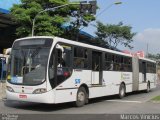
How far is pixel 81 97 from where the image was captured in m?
17.9

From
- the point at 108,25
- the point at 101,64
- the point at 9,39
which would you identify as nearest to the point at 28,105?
the point at 101,64

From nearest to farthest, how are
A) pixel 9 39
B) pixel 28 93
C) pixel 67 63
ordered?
pixel 28 93, pixel 67 63, pixel 9 39

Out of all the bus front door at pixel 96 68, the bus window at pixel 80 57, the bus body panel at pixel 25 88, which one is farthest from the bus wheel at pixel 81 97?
the bus body panel at pixel 25 88

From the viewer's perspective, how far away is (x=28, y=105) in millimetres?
17844

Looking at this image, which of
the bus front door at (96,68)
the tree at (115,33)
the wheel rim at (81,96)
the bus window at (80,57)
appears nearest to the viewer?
the bus window at (80,57)

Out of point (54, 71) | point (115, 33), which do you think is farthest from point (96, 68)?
point (115, 33)

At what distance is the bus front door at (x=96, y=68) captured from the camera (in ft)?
64.1

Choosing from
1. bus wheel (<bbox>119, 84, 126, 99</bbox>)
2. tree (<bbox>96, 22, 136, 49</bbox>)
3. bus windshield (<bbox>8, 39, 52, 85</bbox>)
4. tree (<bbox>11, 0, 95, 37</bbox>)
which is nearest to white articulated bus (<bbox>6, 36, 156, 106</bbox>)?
bus windshield (<bbox>8, 39, 52, 85</bbox>)

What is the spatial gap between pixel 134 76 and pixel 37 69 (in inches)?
493

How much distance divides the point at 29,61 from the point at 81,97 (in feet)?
10.7

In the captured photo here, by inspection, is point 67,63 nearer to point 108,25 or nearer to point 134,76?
point 134,76

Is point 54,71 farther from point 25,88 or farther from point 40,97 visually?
point 25,88

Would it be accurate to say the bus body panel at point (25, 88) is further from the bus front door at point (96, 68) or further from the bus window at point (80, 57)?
the bus front door at point (96, 68)

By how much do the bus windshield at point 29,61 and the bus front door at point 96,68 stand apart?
4.08m
